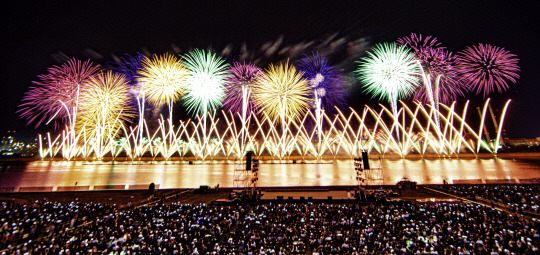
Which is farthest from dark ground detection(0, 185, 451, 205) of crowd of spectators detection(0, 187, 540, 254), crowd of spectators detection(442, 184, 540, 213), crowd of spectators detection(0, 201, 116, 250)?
crowd of spectators detection(0, 187, 540, 254)

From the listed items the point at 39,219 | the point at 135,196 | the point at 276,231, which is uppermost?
the point at 135,196

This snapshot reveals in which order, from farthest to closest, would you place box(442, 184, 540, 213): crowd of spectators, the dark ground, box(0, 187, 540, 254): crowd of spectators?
the dark ground, box(442, 184, 540, 213): crowd of spectators, box(0, 187, 540, 254): crowd of spectators

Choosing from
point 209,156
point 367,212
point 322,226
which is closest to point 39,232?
point 322,226

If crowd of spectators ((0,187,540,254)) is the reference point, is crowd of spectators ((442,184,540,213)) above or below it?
above

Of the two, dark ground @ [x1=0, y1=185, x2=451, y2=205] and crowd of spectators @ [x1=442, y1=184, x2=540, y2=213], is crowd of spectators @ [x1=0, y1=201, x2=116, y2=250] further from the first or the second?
crowd of spectators @ [x1=442, y1=184, x2=540, y2=213]

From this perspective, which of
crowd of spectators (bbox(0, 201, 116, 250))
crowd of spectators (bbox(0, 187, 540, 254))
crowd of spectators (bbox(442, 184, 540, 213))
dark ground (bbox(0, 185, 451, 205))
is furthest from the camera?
dark ground (bbox(0, 185, 451, 205))

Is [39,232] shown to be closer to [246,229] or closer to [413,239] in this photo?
[246,229]

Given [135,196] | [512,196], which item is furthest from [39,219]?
[512,196]

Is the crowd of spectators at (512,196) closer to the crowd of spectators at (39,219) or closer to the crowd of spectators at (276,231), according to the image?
the crowd of spectators at (276,231)

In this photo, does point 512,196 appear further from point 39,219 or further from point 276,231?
point 39,219

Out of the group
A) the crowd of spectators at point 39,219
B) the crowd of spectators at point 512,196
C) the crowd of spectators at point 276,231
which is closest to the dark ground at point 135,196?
the crowd of spectators at point 512,196

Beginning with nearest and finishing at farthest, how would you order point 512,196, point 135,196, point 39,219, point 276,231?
point 276,231 < point 39,219 < point 512,196 < point 135,196
